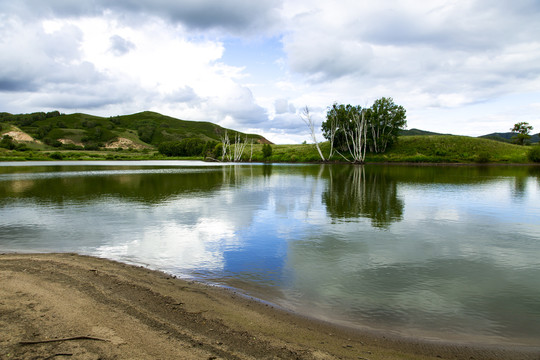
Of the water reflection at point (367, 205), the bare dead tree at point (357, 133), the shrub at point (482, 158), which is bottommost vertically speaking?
the water reflection at point (367, 205)

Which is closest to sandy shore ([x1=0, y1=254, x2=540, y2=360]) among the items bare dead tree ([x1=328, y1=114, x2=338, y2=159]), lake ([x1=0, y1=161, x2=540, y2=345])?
lake ([x1=0, y1=161, x2=540, y2=345])

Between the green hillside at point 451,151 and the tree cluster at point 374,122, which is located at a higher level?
the tree cluster at point 374,122

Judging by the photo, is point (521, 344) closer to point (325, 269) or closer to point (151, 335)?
point (325, 269)

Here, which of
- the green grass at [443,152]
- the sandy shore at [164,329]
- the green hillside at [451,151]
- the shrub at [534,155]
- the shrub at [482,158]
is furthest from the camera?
the green grass at [443,152]

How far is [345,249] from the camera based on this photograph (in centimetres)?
1237

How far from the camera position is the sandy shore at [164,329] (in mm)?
5184

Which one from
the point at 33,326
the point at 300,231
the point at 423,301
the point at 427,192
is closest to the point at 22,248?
the point at 33,326

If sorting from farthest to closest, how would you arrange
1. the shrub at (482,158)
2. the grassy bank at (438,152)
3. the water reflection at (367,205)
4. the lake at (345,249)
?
the grassy bank at (438,152) < the shrub at (482,158) < the water reflection at (367,205) < the lake at (345,249)

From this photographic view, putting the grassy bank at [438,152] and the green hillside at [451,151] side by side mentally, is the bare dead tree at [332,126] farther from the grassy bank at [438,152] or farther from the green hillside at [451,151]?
the green hillside at [451,151]

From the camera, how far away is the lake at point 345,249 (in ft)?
24.2

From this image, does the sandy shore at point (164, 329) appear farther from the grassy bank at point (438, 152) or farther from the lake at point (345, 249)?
the grassy bank at point (438, 152)

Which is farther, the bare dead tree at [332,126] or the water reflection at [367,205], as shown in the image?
the bare dead tree at [332,126]

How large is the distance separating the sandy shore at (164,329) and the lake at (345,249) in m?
0.70

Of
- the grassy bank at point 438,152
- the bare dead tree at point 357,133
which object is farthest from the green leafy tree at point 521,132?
the bare dead tree at point 357,133
